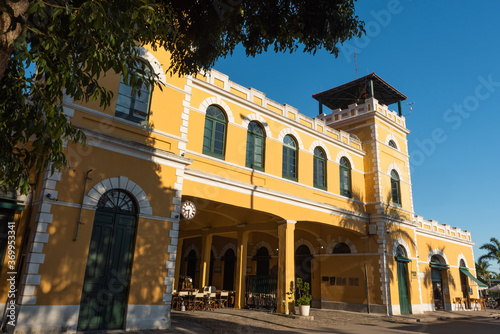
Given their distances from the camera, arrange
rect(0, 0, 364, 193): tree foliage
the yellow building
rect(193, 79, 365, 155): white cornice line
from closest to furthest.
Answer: rect(0, 0, 364, 193): tree foliage < the yellow building < rect(193, 79, 365, 155): white cornice line

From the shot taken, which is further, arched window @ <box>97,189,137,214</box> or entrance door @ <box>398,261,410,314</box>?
entrance door @ <box>398,261,410,314</box>

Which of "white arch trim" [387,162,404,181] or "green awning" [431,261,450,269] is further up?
"white arch trim" [387,162,404,181]

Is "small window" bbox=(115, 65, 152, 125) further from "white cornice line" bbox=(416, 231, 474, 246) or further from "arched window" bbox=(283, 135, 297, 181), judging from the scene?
"white cornice line" bbox=(416, 231, 474, 246)

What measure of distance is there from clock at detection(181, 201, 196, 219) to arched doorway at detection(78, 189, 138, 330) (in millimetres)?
2298

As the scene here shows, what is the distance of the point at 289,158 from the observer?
16094 mm

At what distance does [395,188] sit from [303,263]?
6.87 meters

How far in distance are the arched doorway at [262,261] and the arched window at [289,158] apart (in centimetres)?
656

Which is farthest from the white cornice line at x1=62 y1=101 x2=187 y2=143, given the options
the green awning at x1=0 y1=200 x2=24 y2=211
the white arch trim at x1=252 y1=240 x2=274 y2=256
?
the white arch trim at x1=252 y1=240 x2=274 y2=256

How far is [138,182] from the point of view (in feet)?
33.0

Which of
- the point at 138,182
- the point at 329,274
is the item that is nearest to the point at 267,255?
the point at 329,274

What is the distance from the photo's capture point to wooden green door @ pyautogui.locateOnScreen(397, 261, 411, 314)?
18656mm

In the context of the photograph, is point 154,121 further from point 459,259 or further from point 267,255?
point 459,259

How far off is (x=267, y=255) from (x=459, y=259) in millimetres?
15183

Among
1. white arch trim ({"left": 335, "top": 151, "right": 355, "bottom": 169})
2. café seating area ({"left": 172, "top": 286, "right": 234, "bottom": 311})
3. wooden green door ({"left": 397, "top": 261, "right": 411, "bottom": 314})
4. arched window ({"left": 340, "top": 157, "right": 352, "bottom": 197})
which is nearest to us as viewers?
café seating area ({"left": 172, "top": 286, "right": 234, "bottom": 311})
